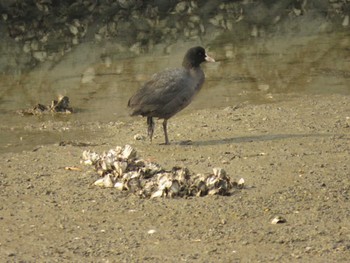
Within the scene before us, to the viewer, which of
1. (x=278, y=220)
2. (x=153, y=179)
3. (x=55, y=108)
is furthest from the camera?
(x=55, y=108)

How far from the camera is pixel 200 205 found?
8.01 m

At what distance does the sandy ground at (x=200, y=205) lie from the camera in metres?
7.02

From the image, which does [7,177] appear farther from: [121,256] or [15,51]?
[15,51]

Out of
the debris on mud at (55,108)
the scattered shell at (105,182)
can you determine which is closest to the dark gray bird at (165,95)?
the scattered shell at (105,182)

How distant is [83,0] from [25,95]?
6094mm

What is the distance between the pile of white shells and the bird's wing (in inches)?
68.6

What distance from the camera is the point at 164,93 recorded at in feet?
35.1

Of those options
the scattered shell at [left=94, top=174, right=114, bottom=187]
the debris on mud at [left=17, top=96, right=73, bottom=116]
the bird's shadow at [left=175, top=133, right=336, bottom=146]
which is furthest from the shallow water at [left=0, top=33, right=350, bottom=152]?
the scattered shell at [left=94, top=174, right=114, bottom=187]

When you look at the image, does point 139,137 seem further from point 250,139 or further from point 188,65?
point 250,139

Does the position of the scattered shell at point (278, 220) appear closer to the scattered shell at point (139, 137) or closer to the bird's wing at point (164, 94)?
the bird's wing at point (164, 94)

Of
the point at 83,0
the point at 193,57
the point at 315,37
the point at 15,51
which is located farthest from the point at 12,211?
the point at 83,0

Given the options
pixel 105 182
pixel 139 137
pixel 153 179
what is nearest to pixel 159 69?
pixel 139 137

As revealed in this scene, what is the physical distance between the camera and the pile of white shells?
8.24 metres

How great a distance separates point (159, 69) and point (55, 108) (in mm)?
2955
